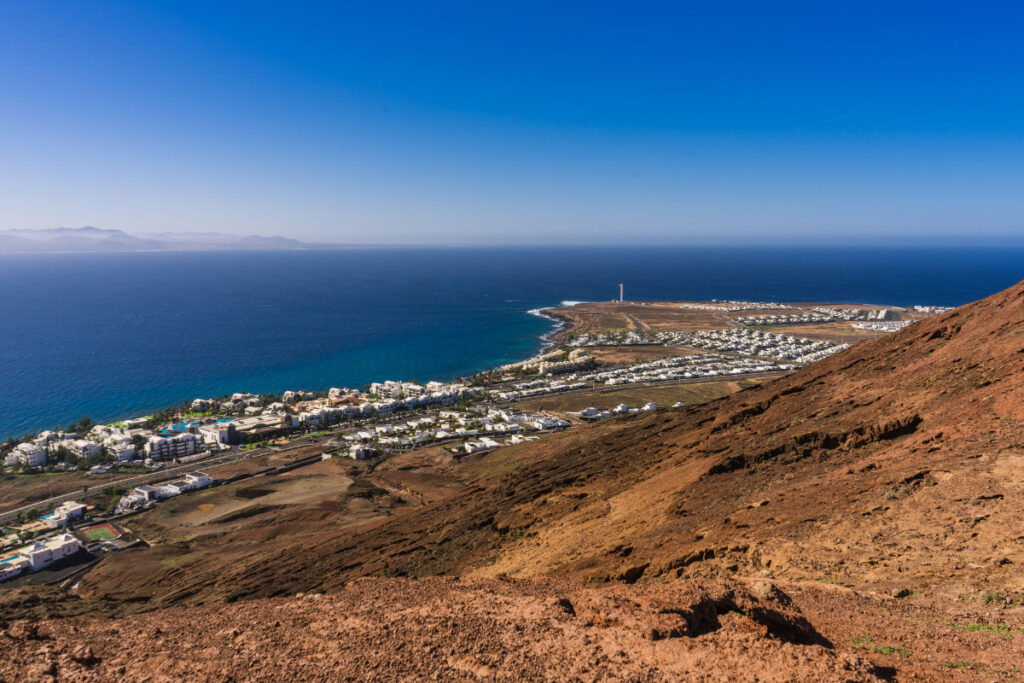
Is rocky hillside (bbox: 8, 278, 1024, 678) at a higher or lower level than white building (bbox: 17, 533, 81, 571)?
higher

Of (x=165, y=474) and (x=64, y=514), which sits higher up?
(x=64, y=514)

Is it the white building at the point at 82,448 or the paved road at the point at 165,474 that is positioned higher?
the white building at the point at 82,448

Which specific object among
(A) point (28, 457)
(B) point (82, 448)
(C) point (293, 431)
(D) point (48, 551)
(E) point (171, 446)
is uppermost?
(D) point (48, 551)

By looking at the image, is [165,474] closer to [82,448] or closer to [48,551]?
[82,448]

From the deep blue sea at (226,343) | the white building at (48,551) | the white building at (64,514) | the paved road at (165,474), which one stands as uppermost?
the deep blue sea at (226,343)

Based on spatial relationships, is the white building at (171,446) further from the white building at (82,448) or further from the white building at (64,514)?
the white building at (64,514)

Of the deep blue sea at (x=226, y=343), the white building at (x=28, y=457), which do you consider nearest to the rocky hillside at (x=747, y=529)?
the white building at (x=28, y=457)

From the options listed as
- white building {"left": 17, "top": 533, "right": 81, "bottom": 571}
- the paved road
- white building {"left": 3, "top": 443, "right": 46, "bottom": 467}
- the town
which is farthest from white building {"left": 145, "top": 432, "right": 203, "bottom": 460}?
white building {"left": 17, "top": 533, "right": 81, "bottom": 571}

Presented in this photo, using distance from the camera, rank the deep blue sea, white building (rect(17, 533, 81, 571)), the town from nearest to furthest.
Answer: white building (rect(17, 533, 81, 571)) < the town < the deep blue sea

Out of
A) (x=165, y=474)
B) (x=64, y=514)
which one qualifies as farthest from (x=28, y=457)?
(x=64, y=514)

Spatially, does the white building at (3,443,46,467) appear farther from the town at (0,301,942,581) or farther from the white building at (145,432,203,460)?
the white building at (145,432,203,460)

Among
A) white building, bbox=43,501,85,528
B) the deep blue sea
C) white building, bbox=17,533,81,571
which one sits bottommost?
white building, bbox=43,501,85,528
